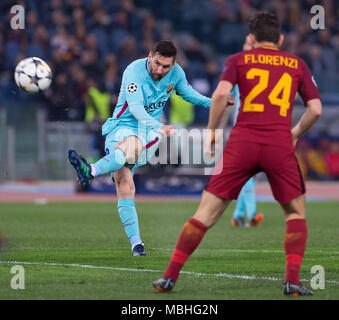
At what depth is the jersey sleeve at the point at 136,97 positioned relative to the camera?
326 inches

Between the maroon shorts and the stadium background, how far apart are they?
792mm

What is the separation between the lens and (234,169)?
604cm

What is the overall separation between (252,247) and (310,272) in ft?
6.95

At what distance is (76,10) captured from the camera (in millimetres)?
23156

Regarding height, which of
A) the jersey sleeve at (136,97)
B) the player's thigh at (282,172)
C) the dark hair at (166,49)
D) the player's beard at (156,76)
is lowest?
the player's thigh at (282,172)

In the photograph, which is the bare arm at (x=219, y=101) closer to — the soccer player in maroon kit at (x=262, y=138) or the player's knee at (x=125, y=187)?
the soccer player in maroon kit at (x=262, y=138)

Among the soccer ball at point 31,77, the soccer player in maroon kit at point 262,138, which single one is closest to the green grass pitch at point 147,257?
the soccer player in maroon kit at point 262,138

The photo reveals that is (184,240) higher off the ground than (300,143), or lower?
lower

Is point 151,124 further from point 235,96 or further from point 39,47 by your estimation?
point 39,47

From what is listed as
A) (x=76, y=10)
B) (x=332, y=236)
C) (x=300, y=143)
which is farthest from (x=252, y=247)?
(x=76, y=10)

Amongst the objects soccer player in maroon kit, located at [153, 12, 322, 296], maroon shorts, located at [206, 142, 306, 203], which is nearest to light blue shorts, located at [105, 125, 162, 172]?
soccer player in maroon kit, located at [153, 12, 322, 296]

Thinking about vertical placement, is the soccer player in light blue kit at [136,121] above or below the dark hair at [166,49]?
below

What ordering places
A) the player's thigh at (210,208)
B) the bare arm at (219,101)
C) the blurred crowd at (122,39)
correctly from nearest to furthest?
the bare arm at (219,101) → the player's thigh at (210,208) → the blurred crowd at (122,39)

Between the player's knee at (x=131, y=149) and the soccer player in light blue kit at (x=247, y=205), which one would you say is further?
the soccer player in light blue kit at (x=247, y=205)
